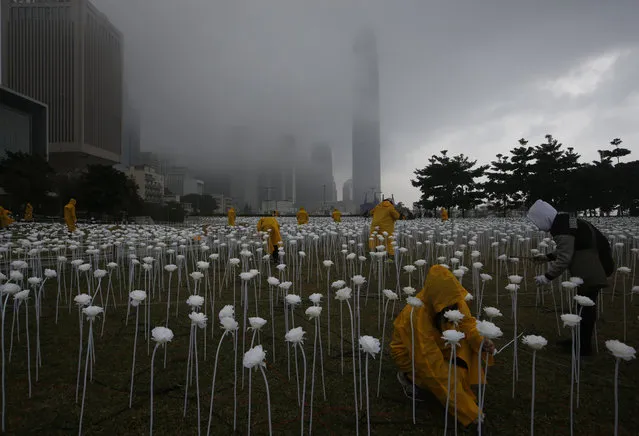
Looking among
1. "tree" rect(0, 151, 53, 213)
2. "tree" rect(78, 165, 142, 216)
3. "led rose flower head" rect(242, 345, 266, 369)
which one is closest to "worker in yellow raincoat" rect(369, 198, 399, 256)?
"led rose flower head" rect(242, 345, 266, 369)

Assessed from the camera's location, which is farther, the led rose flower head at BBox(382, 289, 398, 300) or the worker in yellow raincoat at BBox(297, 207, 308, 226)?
the worker in yellow raincoat at BBox(297, 207, 308, 226)

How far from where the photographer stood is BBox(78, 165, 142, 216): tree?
38.9 meters

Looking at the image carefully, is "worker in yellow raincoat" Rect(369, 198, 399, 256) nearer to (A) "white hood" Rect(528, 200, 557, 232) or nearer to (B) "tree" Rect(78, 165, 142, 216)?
(A) "white hood" Rect(528, 200, 557, 232)

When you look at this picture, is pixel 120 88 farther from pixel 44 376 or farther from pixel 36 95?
pixel 44 376

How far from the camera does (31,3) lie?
91.3 metres

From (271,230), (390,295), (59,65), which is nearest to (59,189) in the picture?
(271,230)

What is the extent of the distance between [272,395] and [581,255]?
439 centimetres

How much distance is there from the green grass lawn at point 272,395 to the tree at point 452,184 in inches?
1733

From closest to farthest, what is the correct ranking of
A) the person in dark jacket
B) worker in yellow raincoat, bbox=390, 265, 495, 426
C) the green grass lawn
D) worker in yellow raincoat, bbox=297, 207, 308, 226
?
1. worker in yellow raincoat, bbox=390, 265, 495, 426
2. the green grass lawn
3. the person in dark jacket
4. worker in yellow raincoat, bbox=297, 207, 308, 226

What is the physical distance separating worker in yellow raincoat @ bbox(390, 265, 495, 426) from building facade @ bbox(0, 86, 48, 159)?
2867 inches

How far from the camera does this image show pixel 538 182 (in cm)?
3847

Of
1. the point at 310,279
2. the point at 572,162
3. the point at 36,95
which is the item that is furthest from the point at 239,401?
the point at 36,95

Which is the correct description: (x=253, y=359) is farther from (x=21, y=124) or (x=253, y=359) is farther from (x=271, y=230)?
(x=21, y=124)

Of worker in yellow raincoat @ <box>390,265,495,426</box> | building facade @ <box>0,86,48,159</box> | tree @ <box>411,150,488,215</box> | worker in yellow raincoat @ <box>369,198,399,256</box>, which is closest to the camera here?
worker in yellow raincoat @ <box>390,265,495,426</box>
